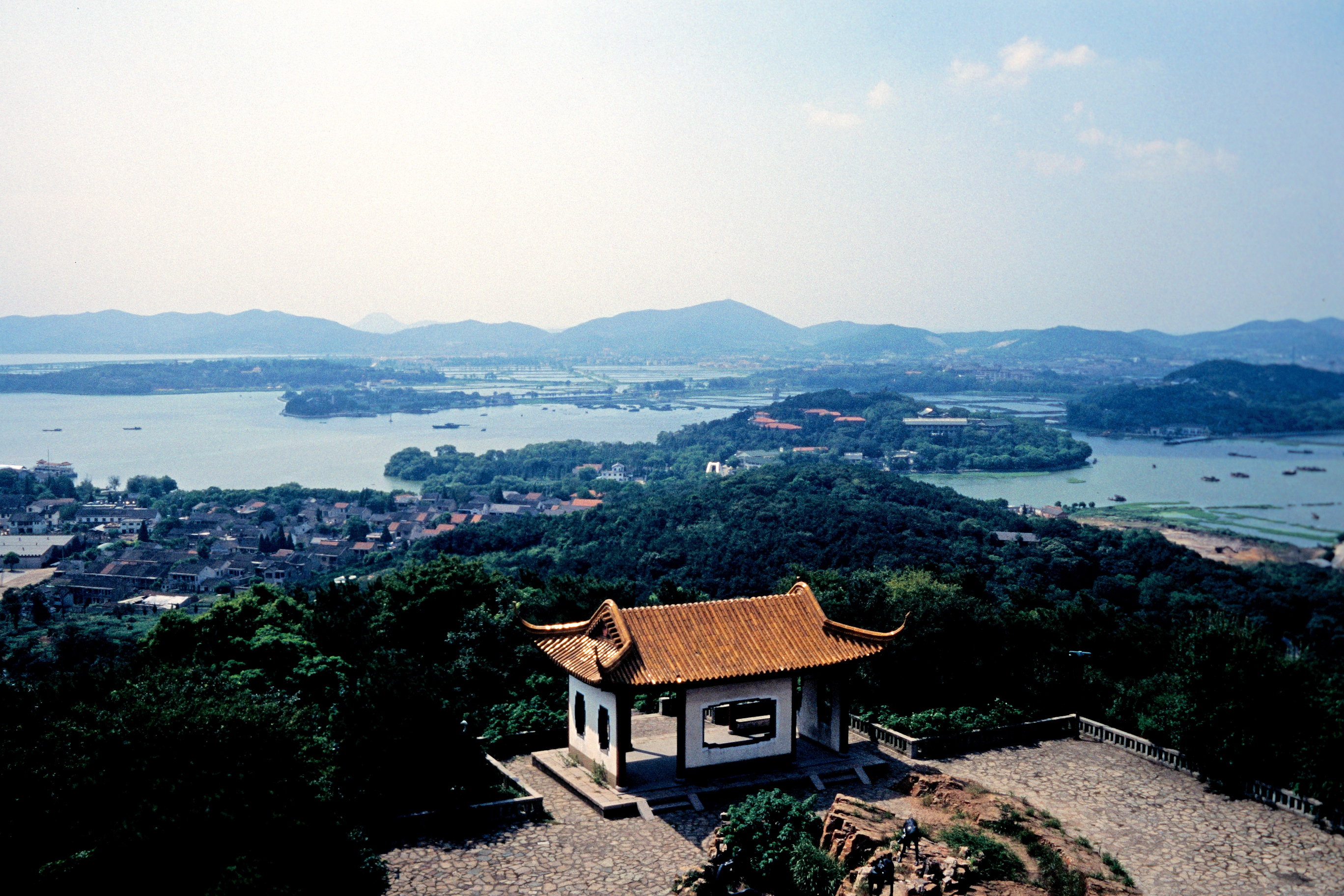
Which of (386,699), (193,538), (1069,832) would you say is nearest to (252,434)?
(193,538)

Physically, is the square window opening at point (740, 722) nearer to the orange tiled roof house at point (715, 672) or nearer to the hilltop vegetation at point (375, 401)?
the orange tiled roof house at point (715, 672)

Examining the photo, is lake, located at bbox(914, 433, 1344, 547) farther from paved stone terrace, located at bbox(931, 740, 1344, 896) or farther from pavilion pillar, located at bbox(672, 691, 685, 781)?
pavilion pillar, located at bbox(672, 691, 685, 781)

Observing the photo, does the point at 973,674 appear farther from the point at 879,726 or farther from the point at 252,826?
the point at 252,826

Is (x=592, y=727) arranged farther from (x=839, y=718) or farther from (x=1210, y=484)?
(x=1210, y=484)

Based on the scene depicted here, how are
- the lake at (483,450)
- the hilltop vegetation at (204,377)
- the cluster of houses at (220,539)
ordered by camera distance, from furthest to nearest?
1. the hilltop vegetation at (204,377)
2. the lake at (483,450)
3. the cluster of houses at (220,539)

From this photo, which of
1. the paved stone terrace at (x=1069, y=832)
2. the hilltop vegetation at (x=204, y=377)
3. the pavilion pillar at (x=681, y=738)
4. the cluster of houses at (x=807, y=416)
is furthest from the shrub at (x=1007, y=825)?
the hilltop vegetation at (x=204, y=377)
